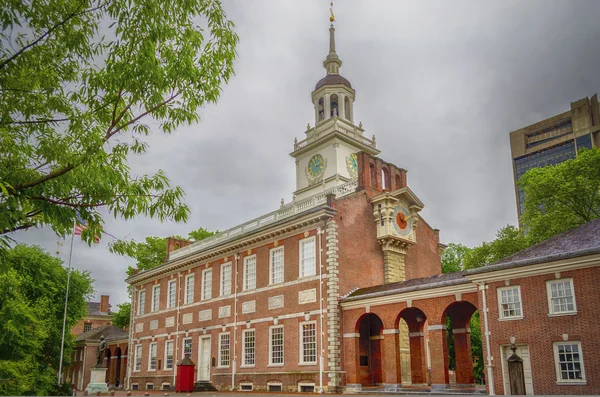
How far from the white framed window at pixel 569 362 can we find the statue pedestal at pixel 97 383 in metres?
24.4

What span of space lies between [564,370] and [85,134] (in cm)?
1646

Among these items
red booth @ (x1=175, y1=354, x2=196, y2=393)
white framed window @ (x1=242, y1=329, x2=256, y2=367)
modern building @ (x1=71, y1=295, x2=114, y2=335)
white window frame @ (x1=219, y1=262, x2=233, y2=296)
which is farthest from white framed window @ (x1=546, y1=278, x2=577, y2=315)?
modern building @ (x1=71, y1=295, x2=114, y2=335)

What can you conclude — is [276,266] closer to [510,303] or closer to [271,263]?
[271,263]

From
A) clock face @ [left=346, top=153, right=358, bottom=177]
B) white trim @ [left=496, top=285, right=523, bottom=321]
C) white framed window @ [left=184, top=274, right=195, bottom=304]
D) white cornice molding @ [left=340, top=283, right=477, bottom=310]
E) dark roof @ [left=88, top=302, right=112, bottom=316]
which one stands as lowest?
white trim @ [left=496, top=285, right=523, bottom=321]

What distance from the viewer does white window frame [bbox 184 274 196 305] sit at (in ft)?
125

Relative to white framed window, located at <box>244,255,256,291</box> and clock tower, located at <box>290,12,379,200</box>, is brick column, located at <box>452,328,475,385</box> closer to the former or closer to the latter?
white framed window, located at <box>244,255,256,291</box>

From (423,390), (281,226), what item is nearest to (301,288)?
(281,226)

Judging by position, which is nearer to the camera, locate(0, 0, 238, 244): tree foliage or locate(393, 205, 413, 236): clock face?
locate(0, 0, 238, 244): tree foliage

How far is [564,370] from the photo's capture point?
58.7 ft

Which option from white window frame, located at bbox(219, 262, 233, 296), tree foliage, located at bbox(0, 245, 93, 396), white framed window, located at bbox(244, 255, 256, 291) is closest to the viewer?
white framed window, located at bbox(244, 255, 256, 291)

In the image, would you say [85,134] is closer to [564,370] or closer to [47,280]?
[564,370]

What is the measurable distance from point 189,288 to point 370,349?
15.4 meters

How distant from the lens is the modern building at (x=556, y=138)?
114 meters

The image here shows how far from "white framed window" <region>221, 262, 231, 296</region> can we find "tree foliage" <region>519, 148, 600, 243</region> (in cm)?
1874
